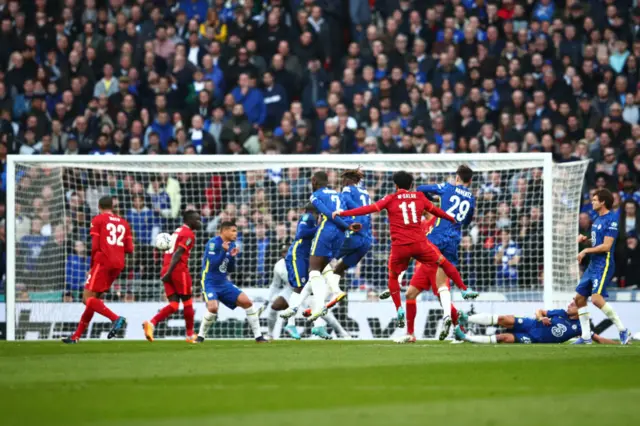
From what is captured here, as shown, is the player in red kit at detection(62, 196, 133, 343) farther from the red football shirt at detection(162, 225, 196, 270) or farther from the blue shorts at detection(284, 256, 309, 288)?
the blue shorts at detection(284, 256, 309, 288)

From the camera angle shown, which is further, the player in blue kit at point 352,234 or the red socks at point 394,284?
the player in blue kit at point 352,234

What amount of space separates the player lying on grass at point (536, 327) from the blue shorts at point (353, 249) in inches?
91.1

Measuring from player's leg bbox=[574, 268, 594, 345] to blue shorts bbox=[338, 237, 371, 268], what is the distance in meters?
3.18

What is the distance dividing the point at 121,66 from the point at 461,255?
8.21m

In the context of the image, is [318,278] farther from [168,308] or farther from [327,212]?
[168,308]

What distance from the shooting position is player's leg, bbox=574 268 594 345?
13.9 m

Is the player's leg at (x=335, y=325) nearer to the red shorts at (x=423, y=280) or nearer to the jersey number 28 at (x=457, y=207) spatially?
the red shorts at (x=423, y=280)

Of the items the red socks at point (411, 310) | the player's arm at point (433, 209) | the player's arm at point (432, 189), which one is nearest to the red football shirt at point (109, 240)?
the red socks at point (411, 310)

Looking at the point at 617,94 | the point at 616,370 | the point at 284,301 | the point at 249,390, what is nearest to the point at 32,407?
the point at 249,390

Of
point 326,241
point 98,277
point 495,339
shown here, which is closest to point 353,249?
point 326,241

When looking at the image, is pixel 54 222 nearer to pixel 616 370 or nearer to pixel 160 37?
pixel 160 37

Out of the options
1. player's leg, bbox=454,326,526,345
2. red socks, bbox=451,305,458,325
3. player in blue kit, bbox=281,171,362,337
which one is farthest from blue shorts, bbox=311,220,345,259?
player's leg, bbox=454,326,526,345

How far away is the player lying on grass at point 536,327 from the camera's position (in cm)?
1373

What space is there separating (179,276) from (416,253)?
3.65m
